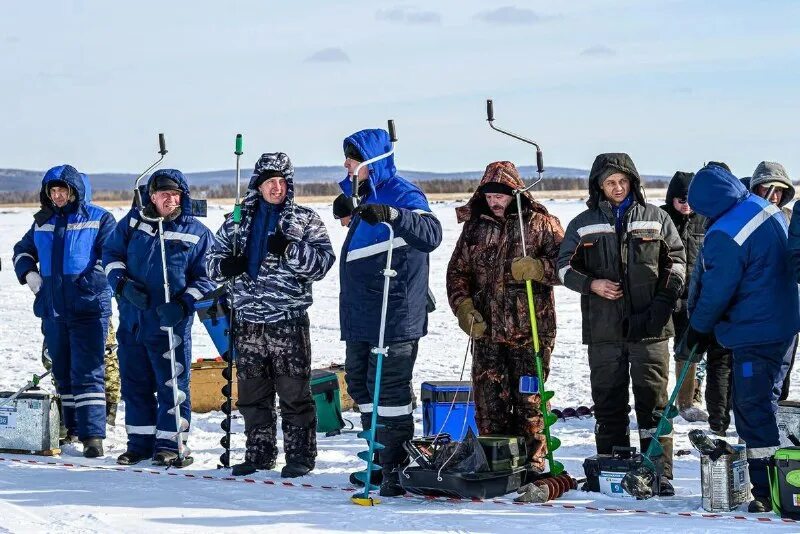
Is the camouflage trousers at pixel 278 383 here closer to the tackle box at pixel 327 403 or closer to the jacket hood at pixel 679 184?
the tackle box at pixel 327 403

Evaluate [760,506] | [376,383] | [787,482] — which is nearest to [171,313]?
[376,383]

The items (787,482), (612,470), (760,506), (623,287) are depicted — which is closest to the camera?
(787,482)

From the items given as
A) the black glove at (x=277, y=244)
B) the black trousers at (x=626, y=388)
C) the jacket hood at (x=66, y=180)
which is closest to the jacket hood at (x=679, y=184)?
the black trousers at (x=626, y=388)

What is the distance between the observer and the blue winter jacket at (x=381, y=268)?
22.3 feet

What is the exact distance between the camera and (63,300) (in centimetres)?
848

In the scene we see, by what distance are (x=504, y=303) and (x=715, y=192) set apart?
139cm

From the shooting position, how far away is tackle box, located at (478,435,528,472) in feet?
21.3

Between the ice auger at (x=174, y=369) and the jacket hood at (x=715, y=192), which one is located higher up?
the jacket hood at (x=715, y=192)

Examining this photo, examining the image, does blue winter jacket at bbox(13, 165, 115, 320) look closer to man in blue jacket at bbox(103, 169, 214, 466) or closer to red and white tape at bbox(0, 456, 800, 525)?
man in blue jacket at bbox(103, 169, 214, 466)

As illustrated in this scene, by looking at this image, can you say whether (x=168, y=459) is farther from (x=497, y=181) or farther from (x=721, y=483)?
(x=721, y=483)

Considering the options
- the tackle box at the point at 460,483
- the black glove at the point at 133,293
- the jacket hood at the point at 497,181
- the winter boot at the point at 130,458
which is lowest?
the winter boot at the point at 130,458

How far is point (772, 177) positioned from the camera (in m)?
7.59

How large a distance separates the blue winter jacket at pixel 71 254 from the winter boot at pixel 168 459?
125cm

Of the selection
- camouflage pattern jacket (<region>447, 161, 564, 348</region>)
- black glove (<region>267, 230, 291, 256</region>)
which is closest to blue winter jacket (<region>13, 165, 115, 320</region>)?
black glove (<region>267, 230, 291, 256</region>)
